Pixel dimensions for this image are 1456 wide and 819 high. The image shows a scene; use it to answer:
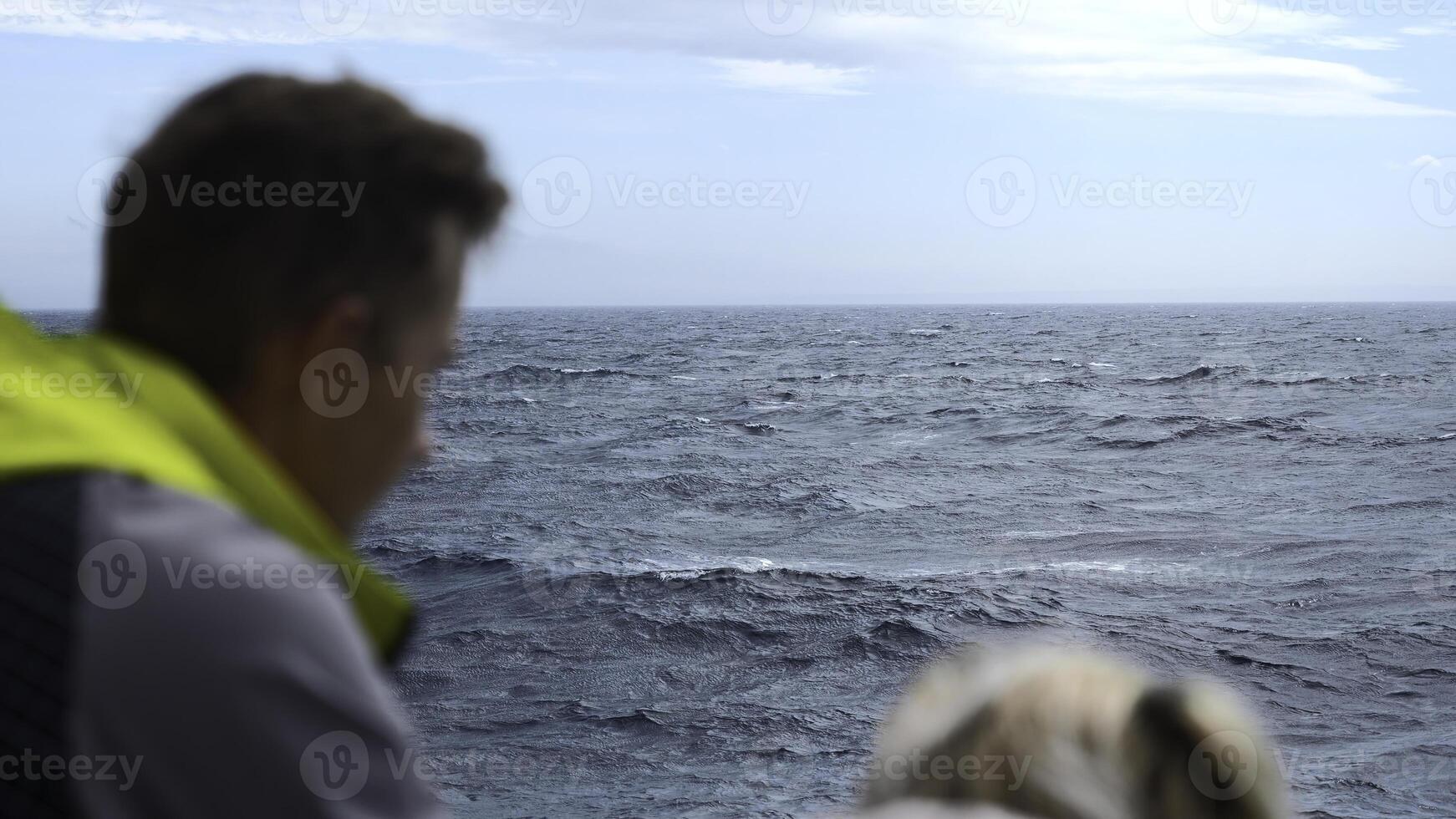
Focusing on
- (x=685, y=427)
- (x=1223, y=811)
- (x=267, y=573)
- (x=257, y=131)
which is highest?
(x=257, y=131)

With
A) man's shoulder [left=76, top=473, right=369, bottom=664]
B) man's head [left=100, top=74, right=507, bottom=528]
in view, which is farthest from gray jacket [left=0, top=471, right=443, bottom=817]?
man's head [left=100, top=74, right=507, bottom=528]

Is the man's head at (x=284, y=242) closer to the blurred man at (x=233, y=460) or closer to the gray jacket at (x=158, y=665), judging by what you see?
the blurred man at (x=233, y=460)

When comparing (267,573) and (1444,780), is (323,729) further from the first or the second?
(1444,780)

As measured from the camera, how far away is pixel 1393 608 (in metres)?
12.1

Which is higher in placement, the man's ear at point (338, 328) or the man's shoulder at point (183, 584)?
the man's ear at point (338, 328)

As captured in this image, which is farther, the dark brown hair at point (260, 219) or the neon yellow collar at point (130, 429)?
the dark brown hair at point (260, 219)

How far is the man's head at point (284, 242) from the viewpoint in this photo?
938 mm

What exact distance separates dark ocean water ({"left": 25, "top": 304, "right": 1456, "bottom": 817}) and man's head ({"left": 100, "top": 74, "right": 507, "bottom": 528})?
267 inches

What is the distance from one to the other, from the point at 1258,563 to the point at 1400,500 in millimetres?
5559

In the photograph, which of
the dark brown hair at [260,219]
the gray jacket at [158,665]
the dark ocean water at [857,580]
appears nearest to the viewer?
the gray jacket at [158,665]

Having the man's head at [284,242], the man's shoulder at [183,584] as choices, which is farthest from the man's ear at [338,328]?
the man's shoulder at [183,584]

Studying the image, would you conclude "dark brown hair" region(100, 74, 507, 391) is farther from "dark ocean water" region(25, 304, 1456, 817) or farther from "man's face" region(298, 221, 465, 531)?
"dark ocean water" region(25, 304, 1456, 817)

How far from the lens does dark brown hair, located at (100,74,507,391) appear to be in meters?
0.94

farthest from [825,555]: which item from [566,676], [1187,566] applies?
[566,676]
